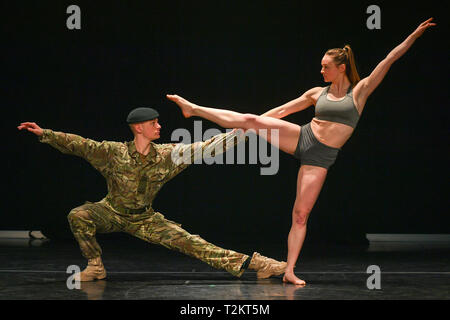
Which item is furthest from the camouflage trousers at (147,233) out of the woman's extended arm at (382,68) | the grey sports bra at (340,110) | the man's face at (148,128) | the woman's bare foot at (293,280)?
the woman's extended arm at (382,68)

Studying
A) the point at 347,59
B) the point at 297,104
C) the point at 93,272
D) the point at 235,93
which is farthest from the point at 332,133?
the point at 235,93

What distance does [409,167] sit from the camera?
231 inches

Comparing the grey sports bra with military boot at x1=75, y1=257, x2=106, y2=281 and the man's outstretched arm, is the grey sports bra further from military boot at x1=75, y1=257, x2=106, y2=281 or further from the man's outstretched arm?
military boot at x1=75, y1=257, x2=106, y2=281

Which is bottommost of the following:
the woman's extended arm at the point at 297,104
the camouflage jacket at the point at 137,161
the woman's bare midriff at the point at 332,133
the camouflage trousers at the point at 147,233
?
the camouflage trousers at the point at 147,233

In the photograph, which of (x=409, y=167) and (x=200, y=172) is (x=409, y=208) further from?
(x=200, y=172)

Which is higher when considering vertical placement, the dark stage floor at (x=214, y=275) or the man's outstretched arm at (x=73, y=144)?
the man's outstretched arm at (x=73, y=144)

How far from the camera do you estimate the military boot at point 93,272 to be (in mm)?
3365

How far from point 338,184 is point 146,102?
6.43 ft

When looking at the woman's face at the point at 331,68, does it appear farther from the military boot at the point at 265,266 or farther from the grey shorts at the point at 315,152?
the military boot at the point at 265,266

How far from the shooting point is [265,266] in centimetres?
347

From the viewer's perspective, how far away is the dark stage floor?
295cm

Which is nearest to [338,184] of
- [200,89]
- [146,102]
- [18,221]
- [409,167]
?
[409,167]

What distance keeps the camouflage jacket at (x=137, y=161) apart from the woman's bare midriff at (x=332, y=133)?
428mm
